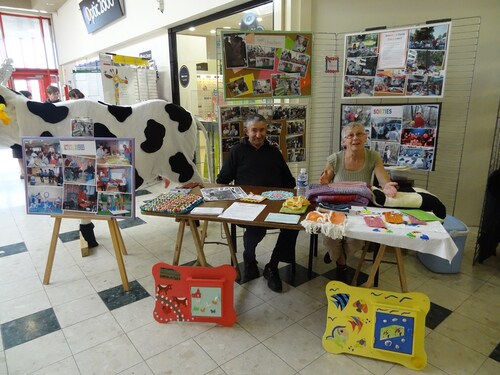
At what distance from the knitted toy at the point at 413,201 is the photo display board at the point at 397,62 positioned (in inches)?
50.7

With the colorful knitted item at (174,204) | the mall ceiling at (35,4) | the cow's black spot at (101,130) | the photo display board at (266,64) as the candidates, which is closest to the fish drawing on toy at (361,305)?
the colorful knitted item at (174,204)

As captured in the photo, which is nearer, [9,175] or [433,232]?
[433,232]

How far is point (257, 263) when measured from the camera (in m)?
2.84

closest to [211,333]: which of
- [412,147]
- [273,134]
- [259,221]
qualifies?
[259,221]

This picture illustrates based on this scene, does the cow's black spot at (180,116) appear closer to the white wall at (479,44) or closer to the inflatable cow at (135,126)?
the inflatable cow at (135,126)

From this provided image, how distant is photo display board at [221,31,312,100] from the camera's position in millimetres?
2887

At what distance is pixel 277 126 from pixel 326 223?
1.59m

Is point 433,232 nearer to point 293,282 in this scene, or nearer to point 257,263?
point 293,282

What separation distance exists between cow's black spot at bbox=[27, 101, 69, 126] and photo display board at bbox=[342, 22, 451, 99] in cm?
238

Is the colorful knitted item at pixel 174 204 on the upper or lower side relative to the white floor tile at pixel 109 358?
upper

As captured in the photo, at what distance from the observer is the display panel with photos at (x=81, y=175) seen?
2217mm

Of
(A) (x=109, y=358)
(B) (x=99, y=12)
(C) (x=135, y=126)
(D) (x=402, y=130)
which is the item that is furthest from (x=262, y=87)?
(B) (x=99, y=12)

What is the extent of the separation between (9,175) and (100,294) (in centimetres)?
512

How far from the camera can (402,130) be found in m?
3.04
